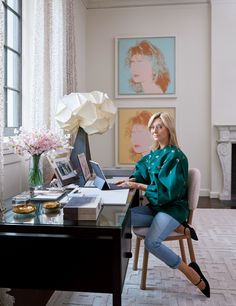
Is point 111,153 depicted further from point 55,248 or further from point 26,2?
point 55,248

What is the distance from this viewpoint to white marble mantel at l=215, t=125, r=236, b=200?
5.23m

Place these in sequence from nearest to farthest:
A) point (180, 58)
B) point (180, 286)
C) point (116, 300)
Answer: point (116, 300)
point (180, 286)
point (180, 58)

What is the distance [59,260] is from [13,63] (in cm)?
182

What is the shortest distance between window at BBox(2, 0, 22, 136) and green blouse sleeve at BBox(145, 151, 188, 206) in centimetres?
125

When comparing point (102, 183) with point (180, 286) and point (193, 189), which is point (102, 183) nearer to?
point (193, 189)

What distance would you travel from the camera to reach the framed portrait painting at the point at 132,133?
5.41m

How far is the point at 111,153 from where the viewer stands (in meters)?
5.59

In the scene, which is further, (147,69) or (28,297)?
(147,69)

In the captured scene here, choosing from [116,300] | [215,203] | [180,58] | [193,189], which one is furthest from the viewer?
[180,58]

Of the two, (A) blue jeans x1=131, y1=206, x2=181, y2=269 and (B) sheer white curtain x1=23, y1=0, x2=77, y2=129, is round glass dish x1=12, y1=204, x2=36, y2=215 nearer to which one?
(A) blue jeans x1=131, y1=206, x2=181, y2=269

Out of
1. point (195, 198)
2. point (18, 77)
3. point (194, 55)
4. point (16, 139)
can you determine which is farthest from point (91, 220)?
point (194, 55)

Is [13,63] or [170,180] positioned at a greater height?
[13,63]

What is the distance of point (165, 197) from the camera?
2080 millimetres

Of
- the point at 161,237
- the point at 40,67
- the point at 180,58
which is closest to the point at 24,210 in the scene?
the point at 161,237
